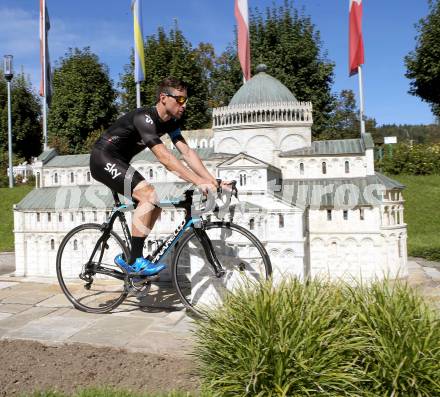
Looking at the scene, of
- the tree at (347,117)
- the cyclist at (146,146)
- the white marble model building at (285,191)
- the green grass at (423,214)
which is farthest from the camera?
the tree at (347,117)

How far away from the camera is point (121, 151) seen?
20.5 feet

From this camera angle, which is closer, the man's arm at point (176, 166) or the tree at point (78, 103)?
the man's arm at point (176, 166)

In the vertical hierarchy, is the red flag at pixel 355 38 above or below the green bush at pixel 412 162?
above

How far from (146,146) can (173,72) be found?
135 ft

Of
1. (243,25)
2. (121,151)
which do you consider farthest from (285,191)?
(243,25)

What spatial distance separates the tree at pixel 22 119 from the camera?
5562 cm

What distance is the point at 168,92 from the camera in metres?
5.84

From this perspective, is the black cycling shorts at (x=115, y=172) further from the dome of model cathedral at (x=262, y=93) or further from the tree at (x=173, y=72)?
the tree at (x=173, y=72)

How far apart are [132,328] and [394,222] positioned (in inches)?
512

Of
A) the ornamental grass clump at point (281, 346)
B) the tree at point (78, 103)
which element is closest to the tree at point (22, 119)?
the tree at point (78, 103)

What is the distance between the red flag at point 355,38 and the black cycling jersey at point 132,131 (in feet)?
62.5

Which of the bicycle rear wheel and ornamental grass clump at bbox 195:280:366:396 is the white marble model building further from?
ornamental grass clump at bbox 195:280:366:396

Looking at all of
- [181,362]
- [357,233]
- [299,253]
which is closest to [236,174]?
[299,253]

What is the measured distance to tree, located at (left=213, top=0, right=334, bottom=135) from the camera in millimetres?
41719
